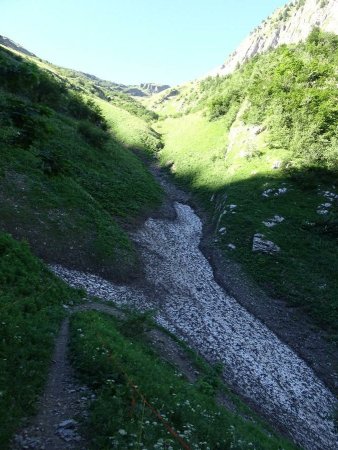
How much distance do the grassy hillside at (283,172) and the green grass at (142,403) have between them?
61.0 ft

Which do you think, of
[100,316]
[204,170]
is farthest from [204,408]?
[204,170]

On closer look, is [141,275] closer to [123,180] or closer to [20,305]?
[20,305]

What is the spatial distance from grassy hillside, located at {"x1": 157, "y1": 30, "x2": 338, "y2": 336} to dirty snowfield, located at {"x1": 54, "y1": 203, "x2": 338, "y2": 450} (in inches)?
236

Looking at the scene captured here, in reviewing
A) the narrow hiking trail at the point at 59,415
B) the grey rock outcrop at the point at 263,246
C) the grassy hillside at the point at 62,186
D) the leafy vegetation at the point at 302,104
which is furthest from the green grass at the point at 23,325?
the leafy vegetation at the point at 302,104

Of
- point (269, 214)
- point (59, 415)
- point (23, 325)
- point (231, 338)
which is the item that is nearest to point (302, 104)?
point (269, 214)

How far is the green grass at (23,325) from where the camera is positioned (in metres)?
12.0

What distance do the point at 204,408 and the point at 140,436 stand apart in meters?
5.43

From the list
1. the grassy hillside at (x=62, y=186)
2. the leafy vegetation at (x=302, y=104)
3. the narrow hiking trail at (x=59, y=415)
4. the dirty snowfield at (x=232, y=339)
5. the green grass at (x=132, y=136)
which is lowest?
the dirty snowfield at (x=232, y=339)

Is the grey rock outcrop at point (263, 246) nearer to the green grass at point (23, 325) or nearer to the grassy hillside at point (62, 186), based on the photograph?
the grassy hillside at point (62, 186)

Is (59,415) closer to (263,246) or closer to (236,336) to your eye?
(236,336)

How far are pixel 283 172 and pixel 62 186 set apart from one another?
1387 inches

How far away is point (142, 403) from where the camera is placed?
519 inches

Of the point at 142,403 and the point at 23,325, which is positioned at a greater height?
the point at 142,403

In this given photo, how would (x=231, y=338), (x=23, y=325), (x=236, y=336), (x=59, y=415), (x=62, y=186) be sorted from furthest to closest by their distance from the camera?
(x=62, y=186) → (x=236, y=336) → (x=231, y=338) → (x=23, y=325) → (x=59, y=415)
